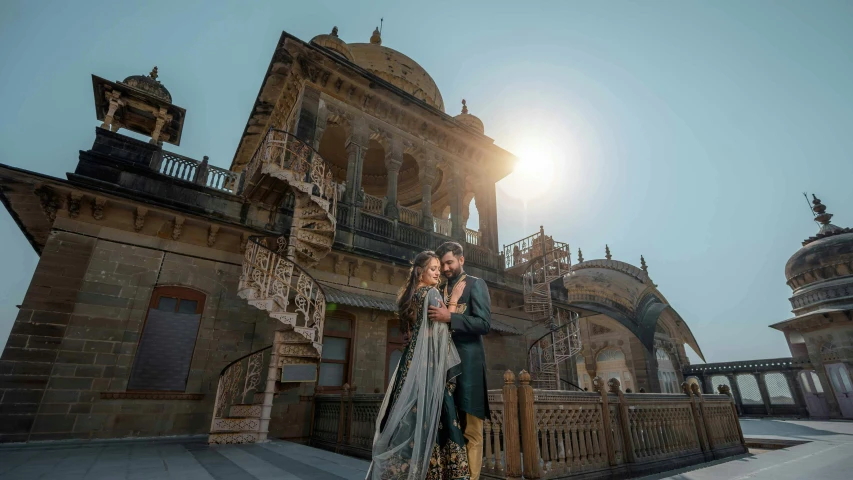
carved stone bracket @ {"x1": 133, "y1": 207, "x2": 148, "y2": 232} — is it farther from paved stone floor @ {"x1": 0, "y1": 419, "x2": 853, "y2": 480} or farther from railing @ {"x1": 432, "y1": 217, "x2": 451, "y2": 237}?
railing @ {"x1": 432, "y1": 217, "x2": 451, "y2": 237}

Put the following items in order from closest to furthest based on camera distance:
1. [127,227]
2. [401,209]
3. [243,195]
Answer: [127,227]
[243,195]
[401,209]

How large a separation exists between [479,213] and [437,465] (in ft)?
44.7

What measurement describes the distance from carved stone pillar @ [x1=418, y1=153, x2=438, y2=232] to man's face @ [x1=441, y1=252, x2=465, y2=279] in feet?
33.8

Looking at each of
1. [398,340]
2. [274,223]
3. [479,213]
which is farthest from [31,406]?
[479,213]

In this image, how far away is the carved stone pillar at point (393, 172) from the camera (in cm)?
1278

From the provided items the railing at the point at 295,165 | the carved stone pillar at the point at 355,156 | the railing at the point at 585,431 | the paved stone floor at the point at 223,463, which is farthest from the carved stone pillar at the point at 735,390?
the railing at the point at 295,165

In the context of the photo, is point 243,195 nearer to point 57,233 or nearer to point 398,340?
point 57,233

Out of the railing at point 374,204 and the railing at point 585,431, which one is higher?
the railing at point 374,204

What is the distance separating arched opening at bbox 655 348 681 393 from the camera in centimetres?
2334

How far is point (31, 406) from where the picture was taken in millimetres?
6844

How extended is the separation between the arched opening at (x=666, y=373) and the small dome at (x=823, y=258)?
29.4 ft

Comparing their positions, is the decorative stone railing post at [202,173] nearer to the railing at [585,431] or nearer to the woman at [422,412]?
the railing at [585,431]

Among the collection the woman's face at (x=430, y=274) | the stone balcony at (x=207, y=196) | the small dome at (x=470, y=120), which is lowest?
the woman's face at (x=430, y=274)

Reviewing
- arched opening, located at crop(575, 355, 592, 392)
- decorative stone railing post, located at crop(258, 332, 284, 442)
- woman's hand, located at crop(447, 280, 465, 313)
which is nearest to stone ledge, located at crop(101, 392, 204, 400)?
decorative stone railing post, located at crop(258, 332, 284, 442)
